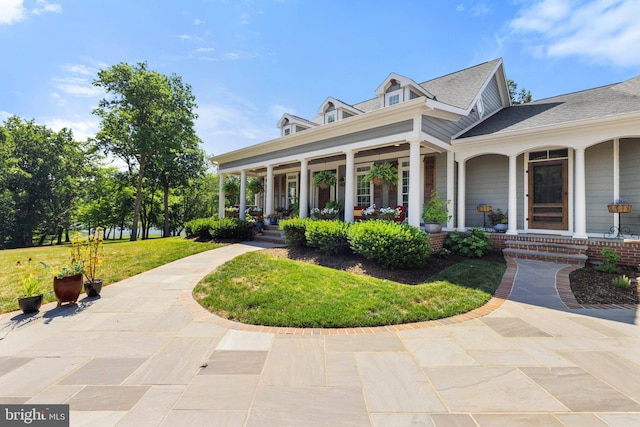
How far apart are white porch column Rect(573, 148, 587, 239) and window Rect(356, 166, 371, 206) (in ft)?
22.0

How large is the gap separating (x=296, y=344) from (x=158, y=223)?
32.7 metres

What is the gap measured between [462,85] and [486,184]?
14.1ft

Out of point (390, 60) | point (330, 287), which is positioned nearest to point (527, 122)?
point (390, 60)

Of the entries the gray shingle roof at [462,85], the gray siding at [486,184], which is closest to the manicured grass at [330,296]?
the gray siding at [486,184]

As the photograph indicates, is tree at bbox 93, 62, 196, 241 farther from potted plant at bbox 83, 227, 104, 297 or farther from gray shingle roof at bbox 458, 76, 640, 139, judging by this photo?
gray shingle roof at bbox 458, 76, 640, 139

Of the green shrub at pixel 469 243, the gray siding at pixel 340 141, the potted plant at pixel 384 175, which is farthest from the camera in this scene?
the potted plant at pixel 384 175

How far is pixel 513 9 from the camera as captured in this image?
25.0ft

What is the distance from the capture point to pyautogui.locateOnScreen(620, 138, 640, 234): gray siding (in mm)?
7289

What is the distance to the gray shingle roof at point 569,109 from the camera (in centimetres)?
746

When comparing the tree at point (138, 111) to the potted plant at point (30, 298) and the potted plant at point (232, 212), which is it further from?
the potted plant at point (30, 298)

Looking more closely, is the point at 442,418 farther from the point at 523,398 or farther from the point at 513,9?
the point at 513,9

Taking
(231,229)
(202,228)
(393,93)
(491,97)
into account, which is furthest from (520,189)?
(202,228)

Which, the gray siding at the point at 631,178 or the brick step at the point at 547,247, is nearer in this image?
the brick step at the point at 547,247

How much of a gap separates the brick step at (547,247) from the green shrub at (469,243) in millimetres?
639
